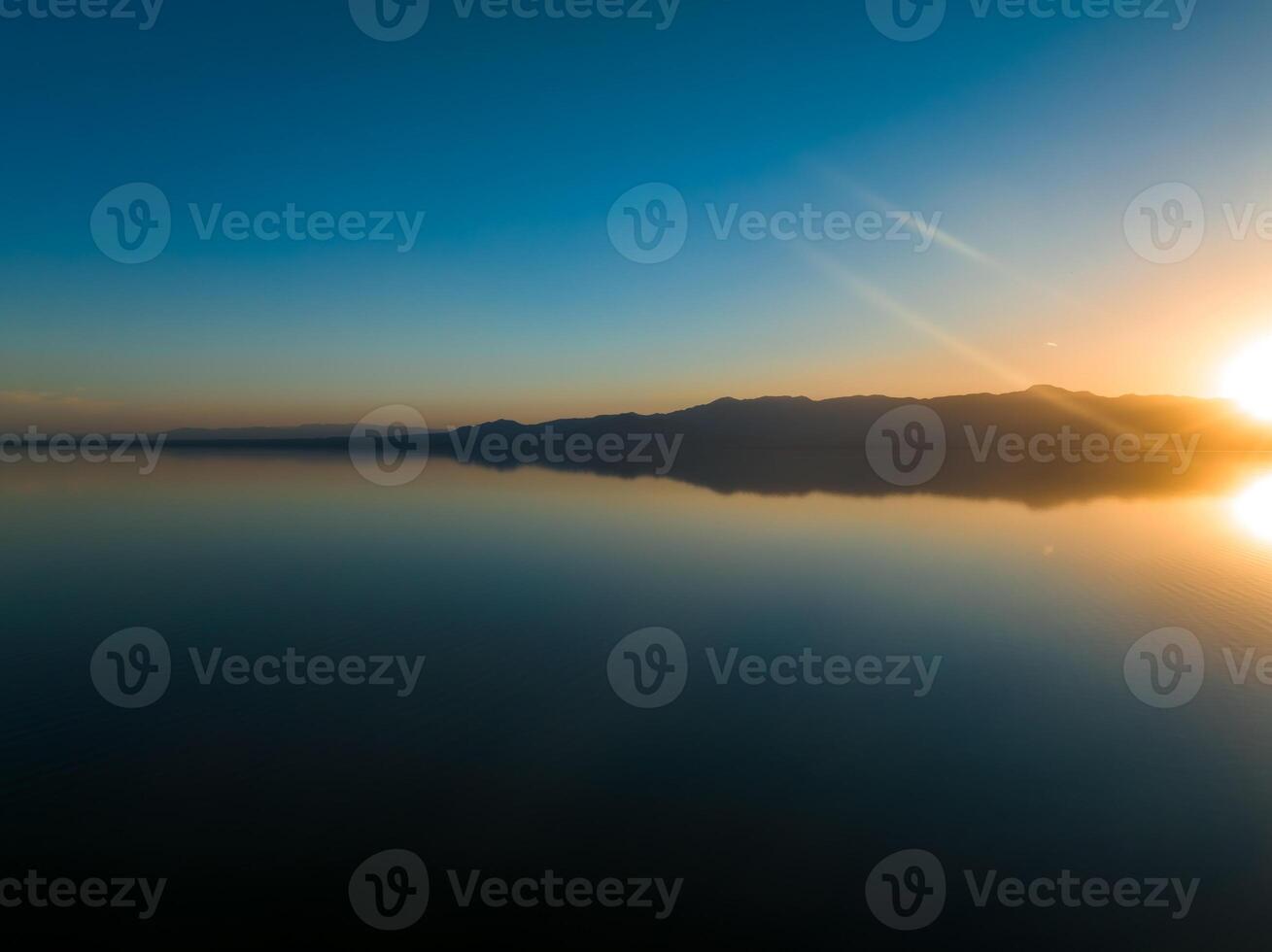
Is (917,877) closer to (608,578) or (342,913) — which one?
(342,913)

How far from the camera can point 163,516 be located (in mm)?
35250

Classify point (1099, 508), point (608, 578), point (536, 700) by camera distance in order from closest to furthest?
1. point (536, 700)
2. point (608, 578)
3. point (1099, 508)

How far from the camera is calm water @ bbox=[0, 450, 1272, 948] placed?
24.4 ft

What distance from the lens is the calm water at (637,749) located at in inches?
293

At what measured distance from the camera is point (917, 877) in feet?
25.7

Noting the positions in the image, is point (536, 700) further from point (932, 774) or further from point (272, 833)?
point (932, 774)

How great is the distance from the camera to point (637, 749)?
10.6m

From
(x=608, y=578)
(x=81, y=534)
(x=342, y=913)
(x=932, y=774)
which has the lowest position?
(x=342, y=913)

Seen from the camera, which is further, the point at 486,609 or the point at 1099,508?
the point at 1099,508

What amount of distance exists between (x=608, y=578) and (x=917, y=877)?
1541cm

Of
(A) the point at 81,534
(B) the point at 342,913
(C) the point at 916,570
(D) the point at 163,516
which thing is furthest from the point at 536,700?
(D) the point at 163,516

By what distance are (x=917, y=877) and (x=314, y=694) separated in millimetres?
10563

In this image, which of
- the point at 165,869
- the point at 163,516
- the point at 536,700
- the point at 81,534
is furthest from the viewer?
the point at 163,516

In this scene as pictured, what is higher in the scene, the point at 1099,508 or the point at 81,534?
the point at 1099,508
